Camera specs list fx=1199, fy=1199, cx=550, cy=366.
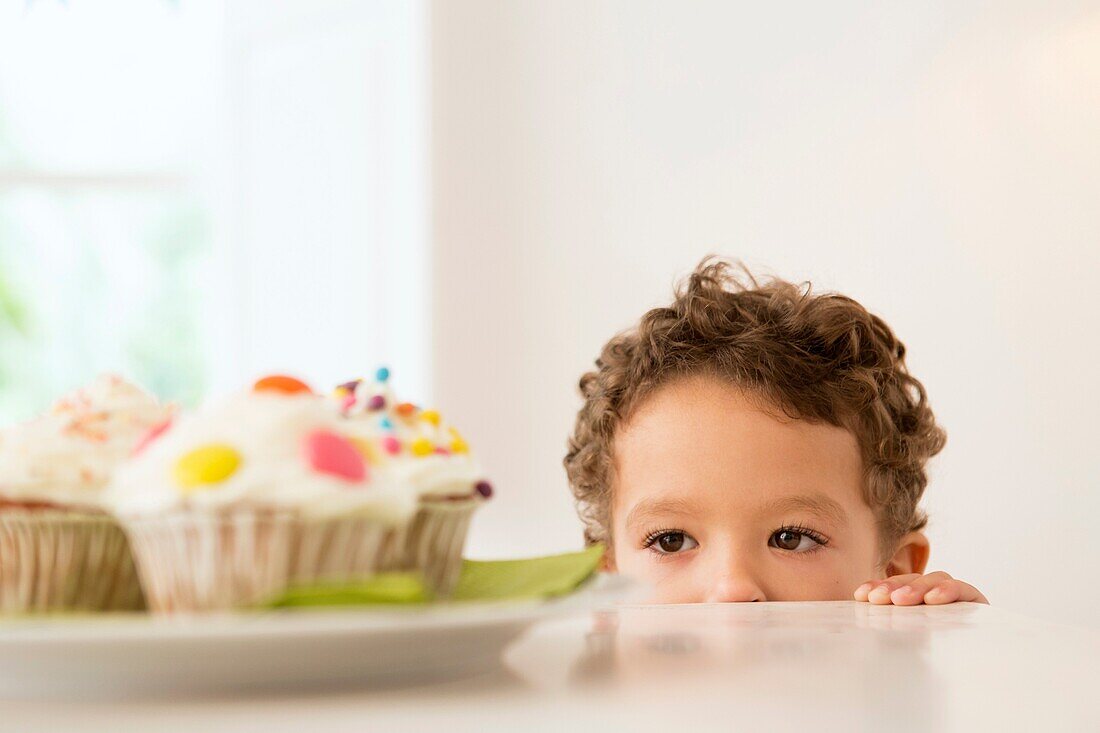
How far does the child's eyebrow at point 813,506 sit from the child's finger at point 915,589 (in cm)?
18

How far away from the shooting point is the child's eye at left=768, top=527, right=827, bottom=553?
3.99 feet

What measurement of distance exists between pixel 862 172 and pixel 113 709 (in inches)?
96.1

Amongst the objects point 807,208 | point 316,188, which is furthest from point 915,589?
point 316,188

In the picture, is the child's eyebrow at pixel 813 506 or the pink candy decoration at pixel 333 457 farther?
the child's eyebrow at pixel 813 506

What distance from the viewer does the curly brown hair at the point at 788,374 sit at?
1316mm

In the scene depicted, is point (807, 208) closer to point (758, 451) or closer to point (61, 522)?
point (758, 451)

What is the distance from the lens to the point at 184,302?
329cm

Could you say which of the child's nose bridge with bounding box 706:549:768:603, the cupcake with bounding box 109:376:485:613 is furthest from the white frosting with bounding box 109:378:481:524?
the child's nose bridge with bounding box 706:549:768:603

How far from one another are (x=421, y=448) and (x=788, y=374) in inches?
34.9

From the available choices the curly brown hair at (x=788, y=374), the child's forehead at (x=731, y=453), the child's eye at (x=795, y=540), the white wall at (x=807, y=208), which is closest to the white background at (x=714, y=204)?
the white wall at (x=807, y=208)

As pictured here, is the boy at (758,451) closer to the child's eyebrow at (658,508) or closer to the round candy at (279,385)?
the child's eyebrow at (658,508)

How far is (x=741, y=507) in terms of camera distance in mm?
1211

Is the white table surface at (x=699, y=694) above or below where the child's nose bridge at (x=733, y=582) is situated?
above

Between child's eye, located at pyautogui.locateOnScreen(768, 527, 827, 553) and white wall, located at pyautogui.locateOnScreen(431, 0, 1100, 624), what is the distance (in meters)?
1.43
